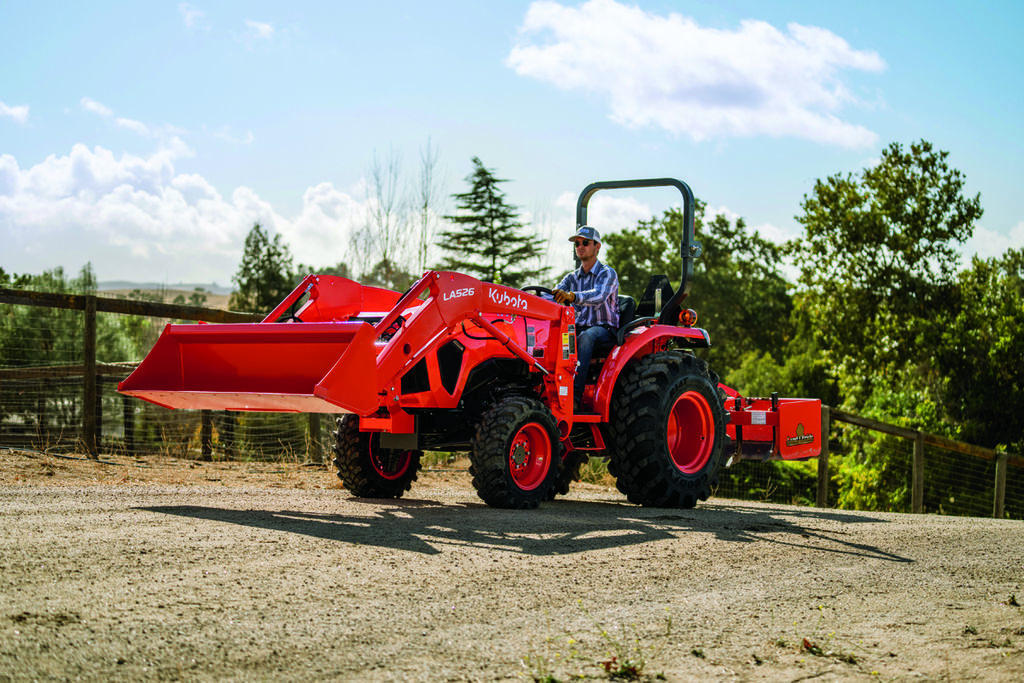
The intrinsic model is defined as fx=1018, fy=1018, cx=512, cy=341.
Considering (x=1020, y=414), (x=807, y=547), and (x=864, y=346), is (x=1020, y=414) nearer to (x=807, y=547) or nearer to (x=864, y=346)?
(x=864, y=346)

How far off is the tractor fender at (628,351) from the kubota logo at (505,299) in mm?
1070

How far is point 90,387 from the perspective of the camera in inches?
411

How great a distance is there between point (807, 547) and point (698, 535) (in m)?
0.68

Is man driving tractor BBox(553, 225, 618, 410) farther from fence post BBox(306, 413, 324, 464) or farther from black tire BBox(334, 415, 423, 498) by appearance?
fence post BBox(306, 413, 324, 464)

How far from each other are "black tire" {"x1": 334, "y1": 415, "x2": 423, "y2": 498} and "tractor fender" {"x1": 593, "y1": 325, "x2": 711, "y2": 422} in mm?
1642

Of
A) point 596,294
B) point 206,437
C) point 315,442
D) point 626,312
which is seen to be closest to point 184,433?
point 206,437

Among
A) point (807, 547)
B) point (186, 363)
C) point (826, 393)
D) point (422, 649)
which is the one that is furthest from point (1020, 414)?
point (422, 649)

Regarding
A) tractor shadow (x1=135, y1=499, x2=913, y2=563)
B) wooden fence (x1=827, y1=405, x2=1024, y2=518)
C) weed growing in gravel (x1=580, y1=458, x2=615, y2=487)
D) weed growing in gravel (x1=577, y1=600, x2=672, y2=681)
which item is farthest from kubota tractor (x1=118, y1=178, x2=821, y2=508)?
wooden fence (x1=827, y1=405, x2=1024, y2=518)

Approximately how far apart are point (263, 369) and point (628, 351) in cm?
310

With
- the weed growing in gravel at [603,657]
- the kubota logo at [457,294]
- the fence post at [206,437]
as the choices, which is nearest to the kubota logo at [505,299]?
the kubota logo at [457,294]

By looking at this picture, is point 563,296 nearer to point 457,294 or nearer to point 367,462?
point 457,294

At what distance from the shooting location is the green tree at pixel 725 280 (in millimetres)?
49031

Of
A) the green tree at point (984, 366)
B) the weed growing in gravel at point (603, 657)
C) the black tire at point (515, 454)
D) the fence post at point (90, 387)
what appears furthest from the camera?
the green tree at point (984, 366)

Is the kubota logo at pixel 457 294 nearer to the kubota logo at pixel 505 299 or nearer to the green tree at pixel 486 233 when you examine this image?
the kubota logo at pixel 505 299
